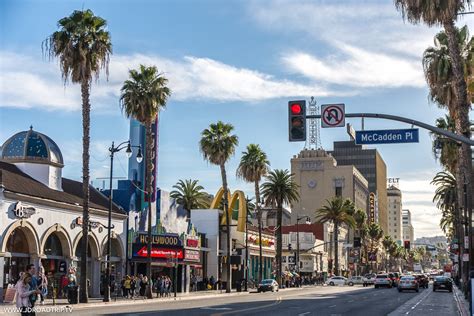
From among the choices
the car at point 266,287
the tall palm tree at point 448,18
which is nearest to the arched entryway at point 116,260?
the car at point 266,287

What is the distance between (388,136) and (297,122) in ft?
12.1

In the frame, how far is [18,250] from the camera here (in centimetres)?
3975

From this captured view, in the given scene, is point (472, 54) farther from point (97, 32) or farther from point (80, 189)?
point (80, 189)

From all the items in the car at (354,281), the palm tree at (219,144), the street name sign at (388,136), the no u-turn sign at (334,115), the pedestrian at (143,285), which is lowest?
the car at (354,281)

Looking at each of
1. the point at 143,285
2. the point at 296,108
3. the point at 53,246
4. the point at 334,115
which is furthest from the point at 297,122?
the point at 143,285

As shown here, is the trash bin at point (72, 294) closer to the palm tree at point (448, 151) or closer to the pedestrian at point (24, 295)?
the pedestrian at point (24, 295)

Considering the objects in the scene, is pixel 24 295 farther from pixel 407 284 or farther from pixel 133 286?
pixel 407 284

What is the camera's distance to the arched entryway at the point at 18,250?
38.1m

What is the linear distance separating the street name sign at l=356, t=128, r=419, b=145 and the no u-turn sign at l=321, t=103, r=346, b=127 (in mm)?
1078

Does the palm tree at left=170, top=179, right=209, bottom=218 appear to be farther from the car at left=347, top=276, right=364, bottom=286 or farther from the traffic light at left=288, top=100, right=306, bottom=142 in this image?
the traffic light at left=288, top=100, right=306, bottom=142

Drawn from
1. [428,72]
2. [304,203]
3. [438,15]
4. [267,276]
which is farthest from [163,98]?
[304,203]

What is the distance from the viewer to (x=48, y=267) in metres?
42.9

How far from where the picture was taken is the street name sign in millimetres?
22250

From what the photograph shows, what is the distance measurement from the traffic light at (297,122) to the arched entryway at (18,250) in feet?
74.2
